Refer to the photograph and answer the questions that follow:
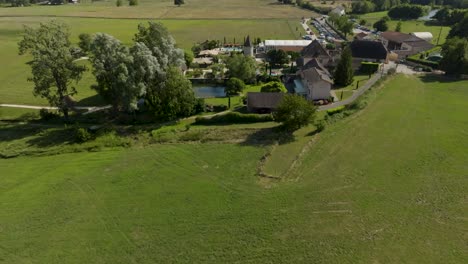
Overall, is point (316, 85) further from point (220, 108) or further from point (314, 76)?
point (220, 108)

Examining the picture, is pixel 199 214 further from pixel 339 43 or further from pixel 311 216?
pixel 339 43

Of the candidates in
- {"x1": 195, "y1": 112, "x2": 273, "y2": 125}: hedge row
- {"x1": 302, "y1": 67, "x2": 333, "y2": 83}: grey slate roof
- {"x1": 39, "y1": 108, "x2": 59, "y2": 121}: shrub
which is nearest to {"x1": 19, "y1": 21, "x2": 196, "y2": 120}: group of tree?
{"x1": 39, "y1": 108, "x2": 59, "y2": 121}: shrub

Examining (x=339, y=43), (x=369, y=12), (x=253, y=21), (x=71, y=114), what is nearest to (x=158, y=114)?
(x=71, y=114)

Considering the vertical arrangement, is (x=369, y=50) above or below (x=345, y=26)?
below

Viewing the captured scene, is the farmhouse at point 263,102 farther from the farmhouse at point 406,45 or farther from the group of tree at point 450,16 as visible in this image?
the group of tree at point 450,16

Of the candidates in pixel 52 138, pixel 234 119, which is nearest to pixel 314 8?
pixel 234 119

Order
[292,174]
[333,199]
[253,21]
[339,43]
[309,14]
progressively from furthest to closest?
[309,14] → [253,21] → [339,43] → [292,174] → [333,199]
